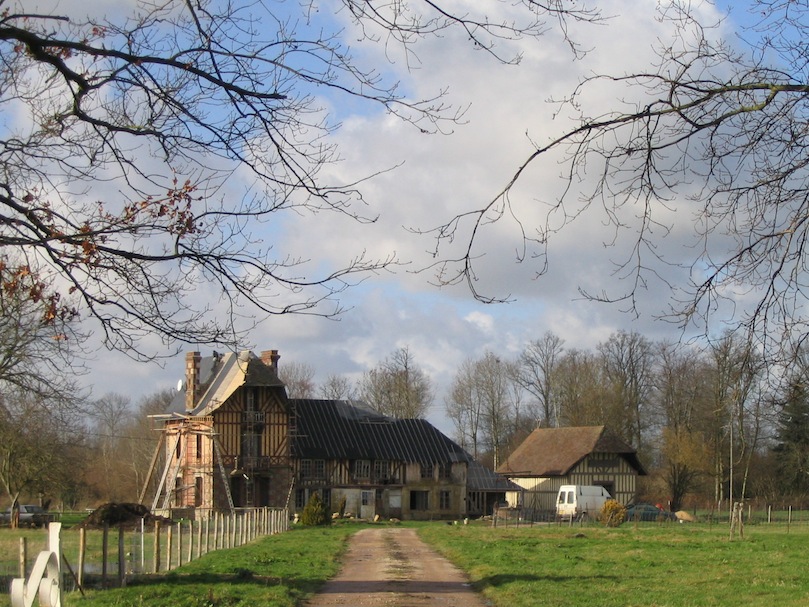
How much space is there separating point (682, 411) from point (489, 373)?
21376mm

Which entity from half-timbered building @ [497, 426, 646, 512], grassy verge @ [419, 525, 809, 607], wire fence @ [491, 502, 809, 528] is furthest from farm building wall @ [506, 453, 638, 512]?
grassy verge @ [419, 525, 809, 607]

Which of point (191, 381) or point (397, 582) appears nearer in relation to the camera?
point (397, 582)

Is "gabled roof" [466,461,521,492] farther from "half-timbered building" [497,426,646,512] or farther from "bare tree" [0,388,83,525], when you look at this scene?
"bare tree" [0,388,83,525]

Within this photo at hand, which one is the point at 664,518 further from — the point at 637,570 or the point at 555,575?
the point at 555,575

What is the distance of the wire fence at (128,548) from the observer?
686 inches

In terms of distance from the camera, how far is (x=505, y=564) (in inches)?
883

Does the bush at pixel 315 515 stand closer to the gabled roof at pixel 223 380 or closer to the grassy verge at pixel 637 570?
the gabled roof at pixel 223 380

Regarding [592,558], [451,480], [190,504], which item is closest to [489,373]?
[451,480]

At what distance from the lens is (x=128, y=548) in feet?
102

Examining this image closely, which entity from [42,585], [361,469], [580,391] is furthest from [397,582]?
[580,391]

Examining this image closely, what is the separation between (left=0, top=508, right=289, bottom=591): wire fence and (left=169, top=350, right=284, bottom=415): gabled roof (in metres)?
13.2

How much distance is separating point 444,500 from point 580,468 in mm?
8696

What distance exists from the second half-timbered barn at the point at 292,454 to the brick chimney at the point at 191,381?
0.06 meters

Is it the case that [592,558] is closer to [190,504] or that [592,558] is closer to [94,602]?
[94,602]
